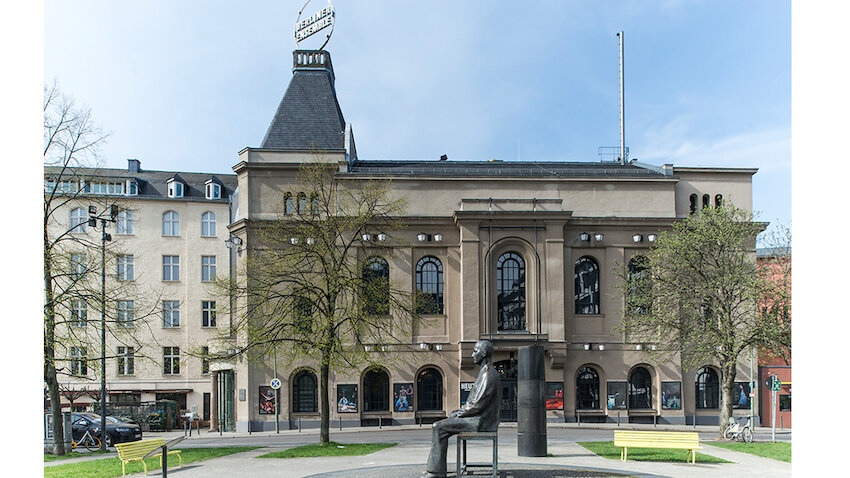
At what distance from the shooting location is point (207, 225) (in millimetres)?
52906

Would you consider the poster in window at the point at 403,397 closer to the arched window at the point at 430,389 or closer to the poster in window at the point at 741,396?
the arched window at the point at 430,389

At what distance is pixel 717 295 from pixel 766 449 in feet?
22.7

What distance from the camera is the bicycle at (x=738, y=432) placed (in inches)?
1076

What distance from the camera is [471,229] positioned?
39.5 m

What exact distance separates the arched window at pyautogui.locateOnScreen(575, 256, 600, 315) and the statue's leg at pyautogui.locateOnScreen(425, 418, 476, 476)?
1092 inches

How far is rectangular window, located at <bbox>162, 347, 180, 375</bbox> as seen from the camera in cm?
5056

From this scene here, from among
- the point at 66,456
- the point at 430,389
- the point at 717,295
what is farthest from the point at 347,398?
the point at 717,295

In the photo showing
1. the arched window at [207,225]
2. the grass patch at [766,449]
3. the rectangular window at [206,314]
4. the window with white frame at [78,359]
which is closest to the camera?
the grass patch at [766,449]

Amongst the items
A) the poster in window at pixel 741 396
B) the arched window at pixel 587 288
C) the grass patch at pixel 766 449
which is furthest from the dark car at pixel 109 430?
the poster in window at pixel 741 396

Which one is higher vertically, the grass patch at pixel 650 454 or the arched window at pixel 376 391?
the grass patch at pixel 650 454

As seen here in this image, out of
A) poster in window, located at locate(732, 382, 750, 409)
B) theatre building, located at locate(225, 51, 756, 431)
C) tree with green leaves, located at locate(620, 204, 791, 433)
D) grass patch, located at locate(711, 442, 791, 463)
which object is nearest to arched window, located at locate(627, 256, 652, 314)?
tree with green leaves, located at locate(620, 204, 791, 433)

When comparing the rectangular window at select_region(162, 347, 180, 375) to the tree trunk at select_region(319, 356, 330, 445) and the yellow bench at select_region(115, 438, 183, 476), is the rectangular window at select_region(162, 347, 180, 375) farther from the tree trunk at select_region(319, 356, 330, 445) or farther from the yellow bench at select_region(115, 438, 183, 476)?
the yellow bench at select_region(115, 438, 183, 476)

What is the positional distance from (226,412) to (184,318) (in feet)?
43.0

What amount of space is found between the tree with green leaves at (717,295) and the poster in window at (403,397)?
520 inches
